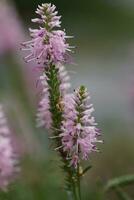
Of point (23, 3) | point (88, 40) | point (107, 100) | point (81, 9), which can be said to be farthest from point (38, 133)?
point (81, 9)

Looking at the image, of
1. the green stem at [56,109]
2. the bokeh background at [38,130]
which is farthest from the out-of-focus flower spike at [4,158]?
the green stem at [56,109]

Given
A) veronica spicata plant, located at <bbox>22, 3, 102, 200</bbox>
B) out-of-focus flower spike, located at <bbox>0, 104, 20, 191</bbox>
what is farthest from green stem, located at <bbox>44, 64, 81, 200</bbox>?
out-of-focus flower spike, located at <bbox>0, 104, 20, 191</bbox>

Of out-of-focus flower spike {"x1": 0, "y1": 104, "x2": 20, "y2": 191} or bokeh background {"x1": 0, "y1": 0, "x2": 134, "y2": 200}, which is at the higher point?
bokeh background {"x1": 0, "y1": 0, "x2": 134, "y2": 200}

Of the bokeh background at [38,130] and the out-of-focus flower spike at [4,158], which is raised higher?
the bokeh background at [38,130]

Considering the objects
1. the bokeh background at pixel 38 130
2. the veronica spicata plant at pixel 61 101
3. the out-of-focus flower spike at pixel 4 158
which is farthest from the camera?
the bokeh background at pixel 38 130

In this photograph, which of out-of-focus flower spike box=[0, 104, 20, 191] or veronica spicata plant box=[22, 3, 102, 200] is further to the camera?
out-of-focus flower spike box=[0, 104, 20, 191]

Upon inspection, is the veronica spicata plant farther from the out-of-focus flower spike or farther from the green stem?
the out-of-focus flower spike

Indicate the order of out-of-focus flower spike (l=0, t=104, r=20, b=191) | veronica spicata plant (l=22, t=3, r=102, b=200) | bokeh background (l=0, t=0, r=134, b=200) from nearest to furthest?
veronica spicata plant (l=22, t=3, r=102, b=200), out-of-focus flower spike (l=0, t=104, r=20, b=191), bokeh background (l=0, t=0, r=134, b=200)

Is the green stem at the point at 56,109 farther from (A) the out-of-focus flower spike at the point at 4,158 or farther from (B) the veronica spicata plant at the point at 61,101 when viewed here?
(A) the out-of-focus flower spike at the point at 4,158

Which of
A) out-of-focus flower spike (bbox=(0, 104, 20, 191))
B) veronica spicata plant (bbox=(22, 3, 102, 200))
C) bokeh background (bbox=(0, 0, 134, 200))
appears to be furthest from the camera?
bokeh background (bbox=(0, 0, 134, 200))

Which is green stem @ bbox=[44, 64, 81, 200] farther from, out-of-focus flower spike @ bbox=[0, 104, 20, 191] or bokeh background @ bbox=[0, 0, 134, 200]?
out-of-focus flower spike @ bbox=[0, 104, 20, 191]
